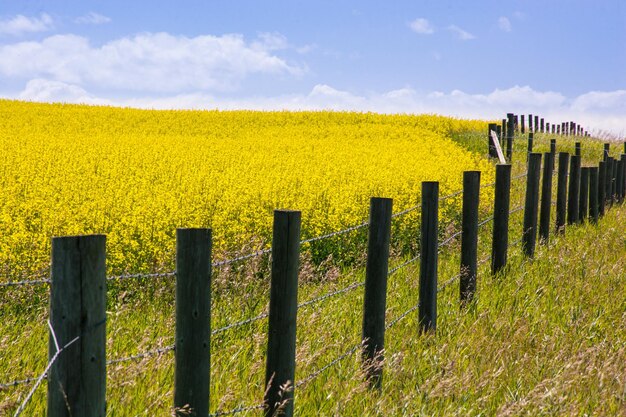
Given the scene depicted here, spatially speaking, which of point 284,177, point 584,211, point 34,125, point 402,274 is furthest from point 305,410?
point 34,125

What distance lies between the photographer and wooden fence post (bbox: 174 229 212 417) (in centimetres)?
298

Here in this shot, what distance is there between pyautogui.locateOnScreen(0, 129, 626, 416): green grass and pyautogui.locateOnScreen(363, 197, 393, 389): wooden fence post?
0.12 m

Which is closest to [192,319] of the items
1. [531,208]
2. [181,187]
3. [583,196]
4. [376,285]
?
[376,285]

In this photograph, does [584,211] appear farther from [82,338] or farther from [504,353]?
[82,338]

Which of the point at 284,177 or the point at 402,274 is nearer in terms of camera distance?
the point at 402,274

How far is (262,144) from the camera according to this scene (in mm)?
22141

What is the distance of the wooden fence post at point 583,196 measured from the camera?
12.5 m

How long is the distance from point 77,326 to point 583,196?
11.3m

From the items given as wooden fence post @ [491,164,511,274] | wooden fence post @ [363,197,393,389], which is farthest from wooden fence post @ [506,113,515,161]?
wooden fence post @ [363,197,393,389]

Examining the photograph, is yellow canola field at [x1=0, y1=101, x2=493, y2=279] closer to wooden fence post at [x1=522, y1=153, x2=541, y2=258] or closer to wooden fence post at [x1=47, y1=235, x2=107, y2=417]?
wooden fence post at [x1=522, y1=153, x2=541, y2=258]

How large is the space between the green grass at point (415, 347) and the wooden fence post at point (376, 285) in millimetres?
117

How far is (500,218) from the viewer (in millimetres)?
7859

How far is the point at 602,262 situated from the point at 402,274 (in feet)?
7.32

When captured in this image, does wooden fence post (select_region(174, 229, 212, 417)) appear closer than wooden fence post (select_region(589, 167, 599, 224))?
Yes
